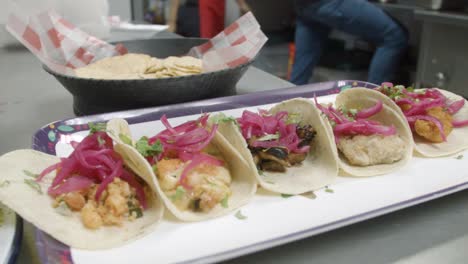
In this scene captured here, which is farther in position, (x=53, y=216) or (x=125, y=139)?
(x=125, y=139)

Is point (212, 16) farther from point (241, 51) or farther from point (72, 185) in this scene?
point (72, 185)

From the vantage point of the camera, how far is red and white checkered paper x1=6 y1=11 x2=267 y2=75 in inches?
67.6

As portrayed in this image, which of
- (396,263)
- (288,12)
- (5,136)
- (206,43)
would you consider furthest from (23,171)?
(288,12)

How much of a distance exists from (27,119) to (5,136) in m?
0.19

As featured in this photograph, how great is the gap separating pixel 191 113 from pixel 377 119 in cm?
71

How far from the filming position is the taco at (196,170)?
3.61 feet

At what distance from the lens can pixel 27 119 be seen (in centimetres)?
184

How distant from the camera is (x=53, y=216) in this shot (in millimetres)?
1001

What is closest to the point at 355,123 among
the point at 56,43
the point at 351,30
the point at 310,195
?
the point at 310,195

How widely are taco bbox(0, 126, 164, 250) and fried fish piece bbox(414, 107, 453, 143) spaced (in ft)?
3.27

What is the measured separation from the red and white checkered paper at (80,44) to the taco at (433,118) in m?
0.63

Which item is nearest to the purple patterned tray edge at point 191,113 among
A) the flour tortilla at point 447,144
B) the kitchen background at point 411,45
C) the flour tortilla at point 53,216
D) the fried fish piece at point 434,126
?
the flour tortilla at point 53,216

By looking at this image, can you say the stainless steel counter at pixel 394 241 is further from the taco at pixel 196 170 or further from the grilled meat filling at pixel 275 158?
the grilled meat filling at pixel 275 158

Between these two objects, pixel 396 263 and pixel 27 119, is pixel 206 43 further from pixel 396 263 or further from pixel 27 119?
pixel 396 263
